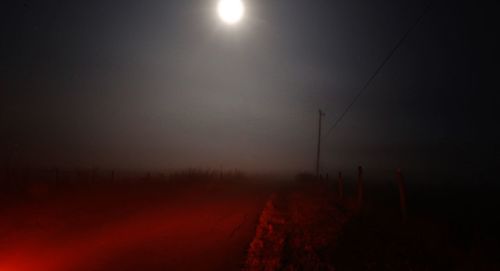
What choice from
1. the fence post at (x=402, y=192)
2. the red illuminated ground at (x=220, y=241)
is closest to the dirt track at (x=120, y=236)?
the red illuminated ground at (x=220, y=241)

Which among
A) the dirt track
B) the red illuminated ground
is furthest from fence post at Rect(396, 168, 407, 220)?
the dirt track

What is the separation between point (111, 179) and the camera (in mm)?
31344

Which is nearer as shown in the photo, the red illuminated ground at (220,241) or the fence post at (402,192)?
the red illuminated ground at (220,241)

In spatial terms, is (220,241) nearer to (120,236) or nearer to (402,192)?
(120,236)

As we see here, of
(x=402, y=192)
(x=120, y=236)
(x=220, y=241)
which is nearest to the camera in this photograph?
(x=220, y=241)

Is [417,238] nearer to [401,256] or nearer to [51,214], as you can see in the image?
[401,256]

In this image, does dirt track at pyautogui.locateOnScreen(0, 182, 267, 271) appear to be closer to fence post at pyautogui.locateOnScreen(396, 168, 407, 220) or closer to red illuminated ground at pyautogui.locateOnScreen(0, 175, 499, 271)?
red illuminated ground at pyautogui.locateOnScreen(0, 175, 499, 271)

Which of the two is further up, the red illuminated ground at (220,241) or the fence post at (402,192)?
the fence post at (402,192)

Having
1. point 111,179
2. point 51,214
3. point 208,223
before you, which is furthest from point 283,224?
point 111,179

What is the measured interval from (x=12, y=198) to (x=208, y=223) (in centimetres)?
1133

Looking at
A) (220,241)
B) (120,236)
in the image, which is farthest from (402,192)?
(120,236)

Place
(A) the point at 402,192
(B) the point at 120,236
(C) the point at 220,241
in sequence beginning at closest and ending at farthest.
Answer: (C) the point at 220,241 < (B) the point at 120,236 < (A) the point at 402,192

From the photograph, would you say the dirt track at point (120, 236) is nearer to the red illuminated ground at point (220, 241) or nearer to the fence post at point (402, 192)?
the red illuminated ground at point (220, 241)

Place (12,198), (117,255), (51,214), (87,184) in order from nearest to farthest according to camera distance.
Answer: (117,255) < (51,214) < (12,198) < (87,184)
